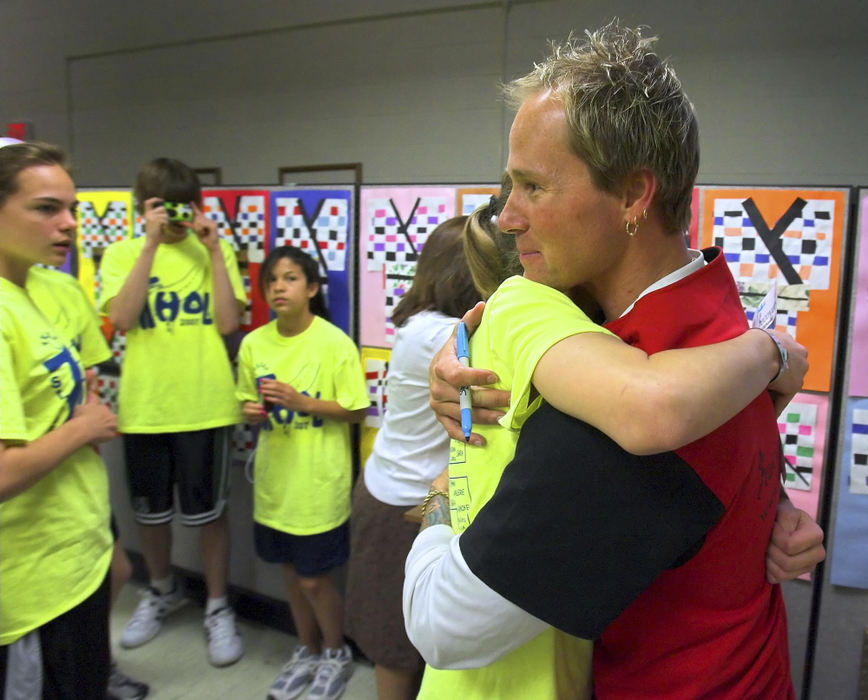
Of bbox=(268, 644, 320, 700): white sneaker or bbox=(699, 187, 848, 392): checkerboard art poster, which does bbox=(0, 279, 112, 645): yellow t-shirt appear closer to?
bbox=(268, 644, 320, 700): white sneaker

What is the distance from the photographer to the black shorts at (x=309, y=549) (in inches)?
102

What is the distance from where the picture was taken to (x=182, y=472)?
2.85 meters

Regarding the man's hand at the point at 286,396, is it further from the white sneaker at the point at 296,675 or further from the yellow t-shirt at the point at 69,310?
the white sneaker at the point at 296,675

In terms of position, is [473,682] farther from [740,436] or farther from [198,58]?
A: [198,58]

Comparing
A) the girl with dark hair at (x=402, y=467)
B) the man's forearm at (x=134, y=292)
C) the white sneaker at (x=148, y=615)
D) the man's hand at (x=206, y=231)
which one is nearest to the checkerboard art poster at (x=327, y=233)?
the man's hand at (x=206, y=231)

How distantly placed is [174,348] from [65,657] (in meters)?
1.34

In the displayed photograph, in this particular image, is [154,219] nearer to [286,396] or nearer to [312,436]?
[286,396]

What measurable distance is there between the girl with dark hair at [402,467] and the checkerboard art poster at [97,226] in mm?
1876

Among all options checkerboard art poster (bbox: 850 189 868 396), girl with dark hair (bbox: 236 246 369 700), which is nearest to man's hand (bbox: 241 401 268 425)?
girl with dark hair (bbox: 236 246 369 700)

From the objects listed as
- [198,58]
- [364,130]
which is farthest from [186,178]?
→ [198,58]

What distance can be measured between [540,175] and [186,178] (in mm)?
2386

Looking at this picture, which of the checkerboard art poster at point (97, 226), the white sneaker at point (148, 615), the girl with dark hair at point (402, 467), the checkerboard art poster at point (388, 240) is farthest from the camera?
the checkerboard art poster at point (97, 226)

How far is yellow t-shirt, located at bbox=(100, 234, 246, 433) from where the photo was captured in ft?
9.13

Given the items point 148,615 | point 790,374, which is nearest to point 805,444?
point 790,374
